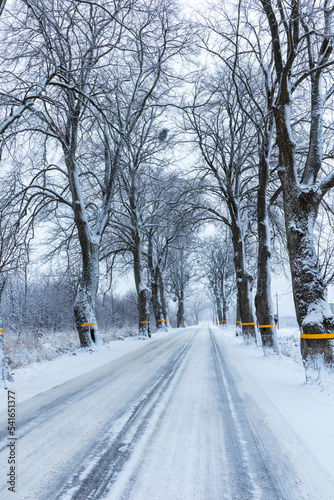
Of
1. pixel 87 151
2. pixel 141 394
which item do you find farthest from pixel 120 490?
pixel 87 151

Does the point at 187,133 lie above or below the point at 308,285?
above

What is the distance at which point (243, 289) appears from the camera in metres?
15.4

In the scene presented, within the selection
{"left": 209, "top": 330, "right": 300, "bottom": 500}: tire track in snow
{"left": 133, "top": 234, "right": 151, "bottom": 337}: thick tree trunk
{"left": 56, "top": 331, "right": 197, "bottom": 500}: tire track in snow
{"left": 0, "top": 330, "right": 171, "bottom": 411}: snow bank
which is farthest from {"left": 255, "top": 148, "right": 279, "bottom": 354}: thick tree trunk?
{"left": 133, "top": 234, "right": 151, "bottom": 337}: thick tree trunk

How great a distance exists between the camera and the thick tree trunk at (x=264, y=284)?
1058 cm

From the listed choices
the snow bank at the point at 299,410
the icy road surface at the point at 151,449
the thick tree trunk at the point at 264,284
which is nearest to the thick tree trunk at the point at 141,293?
the thick tree trunk at the point at 264,284

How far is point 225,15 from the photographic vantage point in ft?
26.8

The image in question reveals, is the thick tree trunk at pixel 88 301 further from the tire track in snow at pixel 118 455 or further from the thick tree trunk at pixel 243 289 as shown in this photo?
the tire track in snow at pixel 118 455

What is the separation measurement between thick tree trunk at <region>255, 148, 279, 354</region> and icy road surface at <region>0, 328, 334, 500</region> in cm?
562

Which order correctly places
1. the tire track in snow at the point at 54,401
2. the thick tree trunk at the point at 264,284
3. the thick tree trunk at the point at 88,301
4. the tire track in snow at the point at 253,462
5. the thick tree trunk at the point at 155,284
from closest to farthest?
the tire track in snow at the point at 253,462, the tire track in snow at the point at 54,401, the thick tree trunk at the point at 264,284, the thick tree trunk at the point at 88,301, the thick tree trunk at the point at 155,284

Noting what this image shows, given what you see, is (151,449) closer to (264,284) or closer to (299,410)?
(299,410)

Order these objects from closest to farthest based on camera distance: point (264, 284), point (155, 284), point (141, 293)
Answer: point (264, 284) → point (141, 293) → point (155, 284)

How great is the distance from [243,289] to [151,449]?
1304 centimetres

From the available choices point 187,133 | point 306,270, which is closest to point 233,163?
point 187,133

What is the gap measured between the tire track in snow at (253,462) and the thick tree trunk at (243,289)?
10.4 meters
